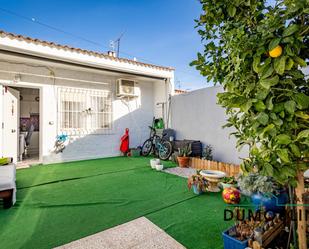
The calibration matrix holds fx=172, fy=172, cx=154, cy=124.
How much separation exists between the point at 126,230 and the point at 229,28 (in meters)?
2.11

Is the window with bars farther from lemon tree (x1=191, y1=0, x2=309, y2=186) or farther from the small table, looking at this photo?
lemon tree (x1=191, y1=0, x2=309, y2=186)

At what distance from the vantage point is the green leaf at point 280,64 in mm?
809

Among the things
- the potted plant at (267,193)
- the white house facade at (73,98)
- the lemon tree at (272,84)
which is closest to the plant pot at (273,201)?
the potted plant at (267,193)

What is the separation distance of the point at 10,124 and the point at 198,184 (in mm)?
5560

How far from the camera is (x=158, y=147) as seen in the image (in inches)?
234

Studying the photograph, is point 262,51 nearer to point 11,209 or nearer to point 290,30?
point 290,30

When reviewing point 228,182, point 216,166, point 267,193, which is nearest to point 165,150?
point 216,166

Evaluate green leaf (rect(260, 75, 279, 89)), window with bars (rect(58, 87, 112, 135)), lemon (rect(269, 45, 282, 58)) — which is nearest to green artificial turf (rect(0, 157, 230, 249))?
green leaf (rect(260, 75, 279, 89))

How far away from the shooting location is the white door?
4926 mm

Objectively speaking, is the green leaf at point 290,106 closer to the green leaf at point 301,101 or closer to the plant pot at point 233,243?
the green leaf at point 301,101

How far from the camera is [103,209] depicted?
238 centimetres

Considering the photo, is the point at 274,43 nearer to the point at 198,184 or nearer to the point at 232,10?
the point at 232,10

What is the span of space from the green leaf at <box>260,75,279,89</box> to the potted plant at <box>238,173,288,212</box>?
134 cm

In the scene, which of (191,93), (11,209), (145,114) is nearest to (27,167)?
(11,209)
